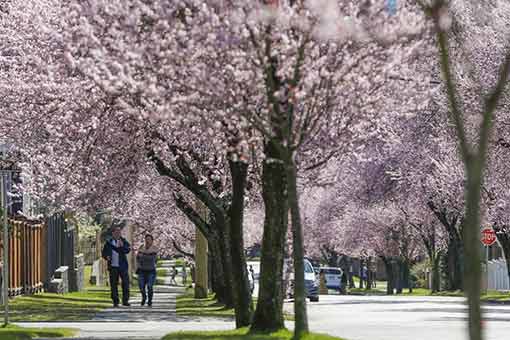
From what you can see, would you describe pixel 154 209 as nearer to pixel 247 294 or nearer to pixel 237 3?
pixel 247 294

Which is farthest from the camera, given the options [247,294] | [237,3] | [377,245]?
[377,245]

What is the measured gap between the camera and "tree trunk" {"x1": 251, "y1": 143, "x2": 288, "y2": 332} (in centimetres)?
1788

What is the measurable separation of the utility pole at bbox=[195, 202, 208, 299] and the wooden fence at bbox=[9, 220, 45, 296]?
4678 mm

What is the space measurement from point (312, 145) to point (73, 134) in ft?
19.2

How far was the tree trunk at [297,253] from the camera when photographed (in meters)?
14.5

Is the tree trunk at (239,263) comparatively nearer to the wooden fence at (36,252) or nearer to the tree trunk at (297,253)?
the tree trunk at (297,253)

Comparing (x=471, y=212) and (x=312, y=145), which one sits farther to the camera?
(x=312, y=145)

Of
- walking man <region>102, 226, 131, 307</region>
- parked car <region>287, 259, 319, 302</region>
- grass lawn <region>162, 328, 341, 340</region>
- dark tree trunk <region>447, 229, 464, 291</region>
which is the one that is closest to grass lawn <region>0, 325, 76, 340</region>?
grass lawn <region>162, 328, 341, 340</region>

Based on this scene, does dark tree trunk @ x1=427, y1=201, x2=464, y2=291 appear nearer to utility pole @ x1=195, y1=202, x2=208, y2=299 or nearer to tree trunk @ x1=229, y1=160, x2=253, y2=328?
utility pole @ x1=195, y1=202, x2=208, y2=299

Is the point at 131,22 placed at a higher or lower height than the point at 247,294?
higher

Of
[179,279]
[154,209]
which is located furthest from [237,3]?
[179,279]

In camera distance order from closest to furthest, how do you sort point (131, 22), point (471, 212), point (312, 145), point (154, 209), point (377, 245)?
point (471, 212) → point (131, 22) → point (312, 145) → point (154, 209) → point (377, 245)

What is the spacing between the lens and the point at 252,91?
14680 millimetres

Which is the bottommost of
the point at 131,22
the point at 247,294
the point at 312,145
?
the point at 247,294
